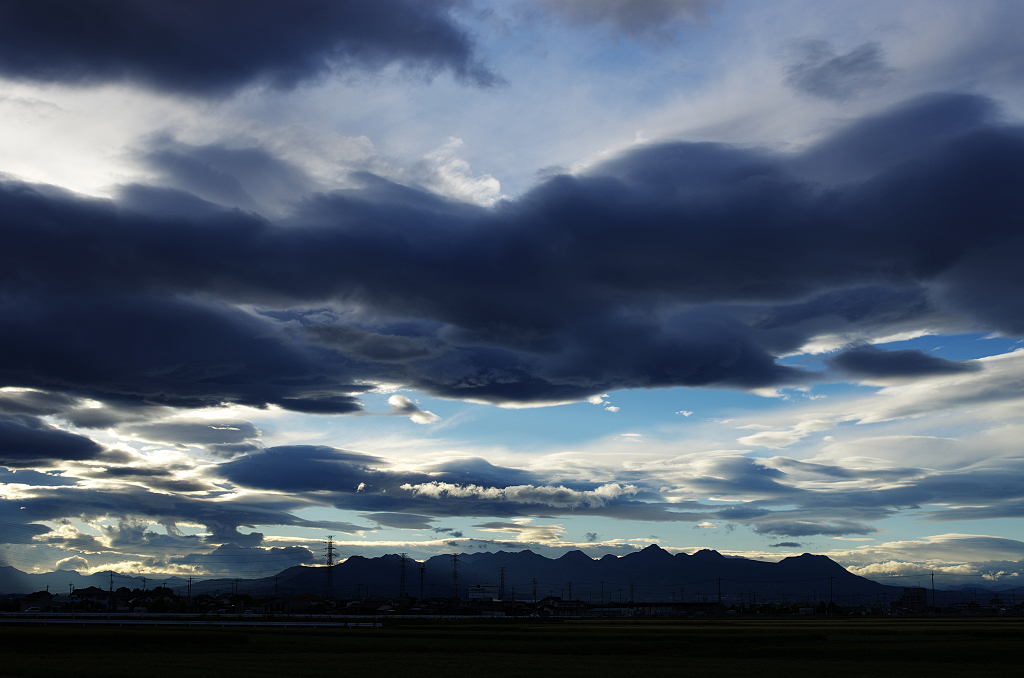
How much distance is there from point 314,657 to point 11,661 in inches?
1182

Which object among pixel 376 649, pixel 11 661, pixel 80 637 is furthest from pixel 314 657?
pixel 80 637

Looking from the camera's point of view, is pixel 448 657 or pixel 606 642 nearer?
pixel 448 657

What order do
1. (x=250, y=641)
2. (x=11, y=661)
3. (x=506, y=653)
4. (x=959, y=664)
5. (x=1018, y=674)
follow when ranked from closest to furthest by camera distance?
(x=1018, y=674) < (x=11, y=661) < (x=959, y=664) < (x=506, y=653) < (x=250, y=641)

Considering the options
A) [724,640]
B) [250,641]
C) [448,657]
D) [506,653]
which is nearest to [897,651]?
[724,640]

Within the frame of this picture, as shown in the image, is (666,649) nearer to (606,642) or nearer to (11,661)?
(606,642)

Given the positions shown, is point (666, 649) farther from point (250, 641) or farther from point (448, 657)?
point (250, 641)

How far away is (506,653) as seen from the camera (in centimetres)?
9500

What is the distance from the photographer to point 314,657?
3415 inches

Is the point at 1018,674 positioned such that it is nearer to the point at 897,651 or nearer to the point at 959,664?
the point at 959,664

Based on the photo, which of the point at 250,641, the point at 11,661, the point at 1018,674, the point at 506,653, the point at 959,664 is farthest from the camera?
the point at 250,641

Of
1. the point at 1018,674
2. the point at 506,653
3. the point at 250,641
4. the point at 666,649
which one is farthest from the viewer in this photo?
the point at 250,641

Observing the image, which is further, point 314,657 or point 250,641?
point 250,641

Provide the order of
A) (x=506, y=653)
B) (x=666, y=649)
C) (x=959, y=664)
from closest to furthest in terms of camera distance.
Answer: (x=959, y=664) → (x=506, y=653) → (x=666, y=649)

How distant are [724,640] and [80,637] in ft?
303
